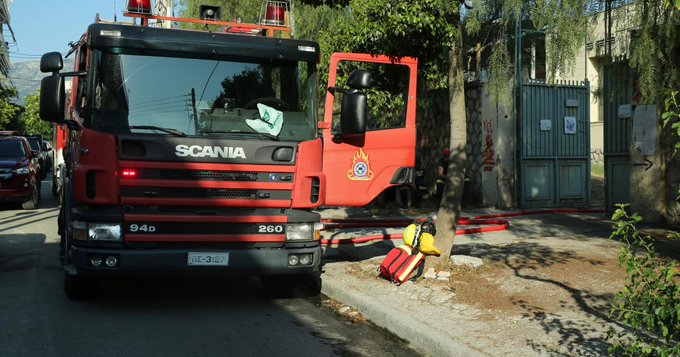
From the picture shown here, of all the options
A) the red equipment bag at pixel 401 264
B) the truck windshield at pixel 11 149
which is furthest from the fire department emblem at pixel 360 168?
the truck windshield at pixel 11 149

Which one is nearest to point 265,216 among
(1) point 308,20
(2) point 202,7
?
(2) point 202,7

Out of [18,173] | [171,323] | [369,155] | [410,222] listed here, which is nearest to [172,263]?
[171,323]

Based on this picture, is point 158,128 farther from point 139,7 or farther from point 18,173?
point 18,173

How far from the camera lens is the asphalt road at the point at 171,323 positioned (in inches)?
233

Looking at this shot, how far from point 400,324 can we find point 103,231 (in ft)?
9.74

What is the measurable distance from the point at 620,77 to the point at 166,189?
20.4 ft

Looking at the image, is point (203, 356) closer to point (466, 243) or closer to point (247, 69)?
point (247, 69)

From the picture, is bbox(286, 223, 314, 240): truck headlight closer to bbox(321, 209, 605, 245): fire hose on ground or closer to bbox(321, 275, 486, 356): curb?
bbox(321, 275, 486, 356): curb

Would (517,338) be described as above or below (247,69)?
below

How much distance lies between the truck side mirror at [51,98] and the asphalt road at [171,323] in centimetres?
201

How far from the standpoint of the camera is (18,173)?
56.3 ft

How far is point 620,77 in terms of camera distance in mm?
9367

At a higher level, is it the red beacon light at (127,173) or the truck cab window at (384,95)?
the truck cab window at (384,95)

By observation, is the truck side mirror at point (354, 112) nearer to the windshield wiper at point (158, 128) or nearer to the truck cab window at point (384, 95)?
the truck cab window at point (384, 95)
